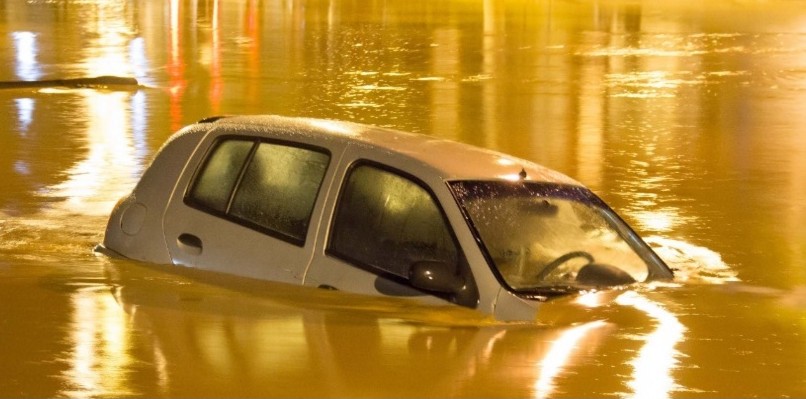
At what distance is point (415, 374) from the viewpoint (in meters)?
6.27

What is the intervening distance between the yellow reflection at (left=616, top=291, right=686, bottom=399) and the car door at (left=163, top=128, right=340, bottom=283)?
5.33 feet

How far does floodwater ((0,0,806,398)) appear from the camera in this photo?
639cm

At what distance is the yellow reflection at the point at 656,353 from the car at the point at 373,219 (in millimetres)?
156

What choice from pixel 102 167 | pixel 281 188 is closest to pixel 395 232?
pixel 281 188

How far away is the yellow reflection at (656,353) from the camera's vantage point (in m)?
6.20

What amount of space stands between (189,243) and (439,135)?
9.41m

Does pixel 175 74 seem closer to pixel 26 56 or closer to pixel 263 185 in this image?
pixel 26 56

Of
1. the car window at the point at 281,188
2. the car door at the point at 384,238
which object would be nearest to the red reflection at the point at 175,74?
the car window at the point at 281,188

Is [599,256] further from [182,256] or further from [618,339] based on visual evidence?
[182,256]

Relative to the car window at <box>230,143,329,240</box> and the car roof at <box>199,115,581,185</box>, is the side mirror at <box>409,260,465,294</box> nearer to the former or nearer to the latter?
the car roof at <box>199,115,581,185</box>

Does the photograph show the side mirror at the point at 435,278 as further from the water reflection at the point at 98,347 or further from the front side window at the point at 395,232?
the water reflection at the point at 98,347

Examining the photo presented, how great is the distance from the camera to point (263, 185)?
24.5 feet

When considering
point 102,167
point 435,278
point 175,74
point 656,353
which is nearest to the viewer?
point 435,278

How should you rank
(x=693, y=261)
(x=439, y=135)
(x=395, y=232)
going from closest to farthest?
(x=395, y=232) < (x=693, y=261) < (x=439, y=135)
